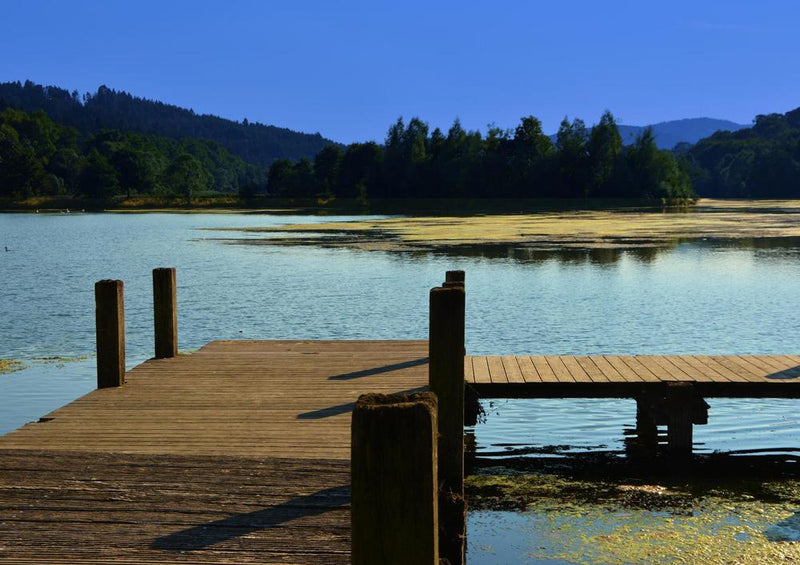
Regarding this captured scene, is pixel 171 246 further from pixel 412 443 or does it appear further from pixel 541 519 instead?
pixel 412 443

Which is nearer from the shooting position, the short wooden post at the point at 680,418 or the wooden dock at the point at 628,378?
the short wooden post at the point at 680,418

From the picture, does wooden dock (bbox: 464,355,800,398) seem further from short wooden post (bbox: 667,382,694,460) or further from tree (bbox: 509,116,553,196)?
tree (bbox: 509,116,553,196)

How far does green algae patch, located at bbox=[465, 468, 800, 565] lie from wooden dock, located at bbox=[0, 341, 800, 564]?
1272 millimetres

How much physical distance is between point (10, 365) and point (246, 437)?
1023 centimetres

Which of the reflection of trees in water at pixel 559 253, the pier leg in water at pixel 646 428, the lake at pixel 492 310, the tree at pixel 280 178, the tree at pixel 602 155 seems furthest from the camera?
the tree at pixel 280 178

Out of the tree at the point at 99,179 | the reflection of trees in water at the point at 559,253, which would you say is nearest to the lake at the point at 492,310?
the reflection of trees in water at the point at 559,253

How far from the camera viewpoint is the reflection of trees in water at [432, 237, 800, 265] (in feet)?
125

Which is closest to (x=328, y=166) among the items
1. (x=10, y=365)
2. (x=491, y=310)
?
(x=491, y=310)

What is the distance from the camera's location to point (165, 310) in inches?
441

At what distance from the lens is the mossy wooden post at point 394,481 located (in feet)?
9.52

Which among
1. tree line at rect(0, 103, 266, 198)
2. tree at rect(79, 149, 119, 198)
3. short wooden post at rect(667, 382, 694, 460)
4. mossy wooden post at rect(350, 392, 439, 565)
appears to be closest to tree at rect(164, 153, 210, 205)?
tree line at rect(0, 103, 266, 198)

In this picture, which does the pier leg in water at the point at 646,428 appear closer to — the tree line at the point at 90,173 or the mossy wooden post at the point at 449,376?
the mossy wooden post at the point at 449,376

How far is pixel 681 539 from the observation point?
7.82 meters

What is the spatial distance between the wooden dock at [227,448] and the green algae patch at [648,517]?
4.17ft
